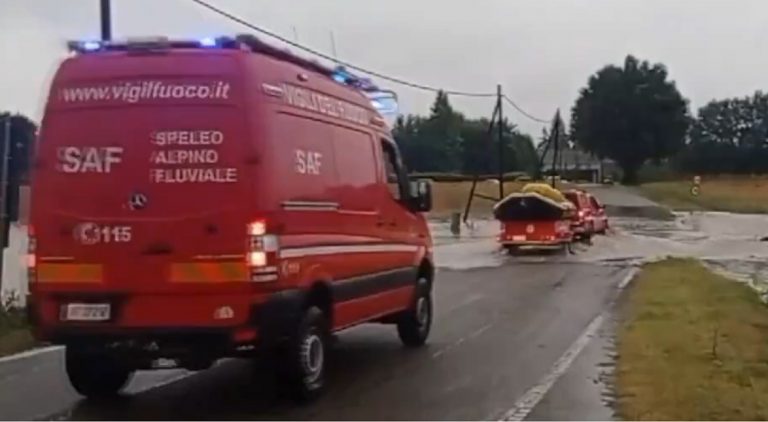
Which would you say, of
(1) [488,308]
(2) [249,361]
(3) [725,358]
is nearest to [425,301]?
(2) [249,361]

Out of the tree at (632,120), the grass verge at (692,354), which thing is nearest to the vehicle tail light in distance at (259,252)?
the grass verge at (692,354)

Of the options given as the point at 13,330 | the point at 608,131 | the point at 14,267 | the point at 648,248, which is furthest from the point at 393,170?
the point at 608,131

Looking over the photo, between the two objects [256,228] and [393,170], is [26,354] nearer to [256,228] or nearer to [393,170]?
[393,170]

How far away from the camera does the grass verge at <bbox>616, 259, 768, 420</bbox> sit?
30.7 ft

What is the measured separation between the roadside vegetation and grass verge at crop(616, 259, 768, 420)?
21.1 ft

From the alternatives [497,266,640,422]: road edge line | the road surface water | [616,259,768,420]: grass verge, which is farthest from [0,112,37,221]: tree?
[616,259,768,420]: grass verge

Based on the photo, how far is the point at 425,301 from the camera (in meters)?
13.6

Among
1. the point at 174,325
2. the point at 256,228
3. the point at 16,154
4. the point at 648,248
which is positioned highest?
the point at 16,154

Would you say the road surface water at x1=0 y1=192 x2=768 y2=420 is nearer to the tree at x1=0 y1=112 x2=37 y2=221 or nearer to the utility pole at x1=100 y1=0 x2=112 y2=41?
the tree at x1=0 y1=112 x2=37 y2=221

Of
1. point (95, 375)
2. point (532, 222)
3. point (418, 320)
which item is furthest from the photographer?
point (532, 222)

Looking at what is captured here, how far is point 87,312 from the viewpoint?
910 cm

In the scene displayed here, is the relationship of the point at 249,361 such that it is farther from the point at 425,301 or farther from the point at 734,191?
the point at 734,191

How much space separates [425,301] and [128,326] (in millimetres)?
5167

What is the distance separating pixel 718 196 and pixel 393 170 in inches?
3267
